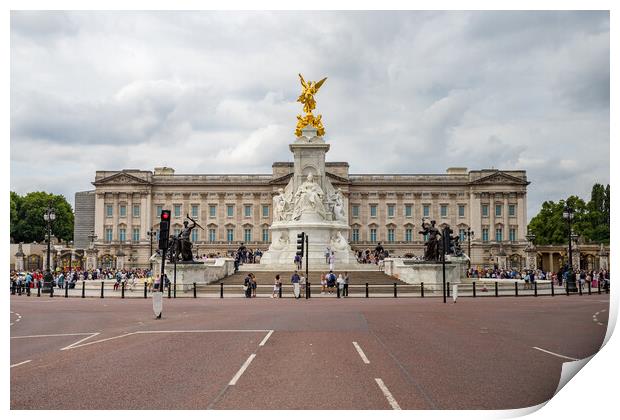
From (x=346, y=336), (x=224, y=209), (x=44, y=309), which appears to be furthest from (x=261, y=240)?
(x=346, y=336)

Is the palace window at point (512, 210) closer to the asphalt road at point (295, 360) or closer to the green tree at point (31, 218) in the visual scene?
the green tree at point (31, 218)

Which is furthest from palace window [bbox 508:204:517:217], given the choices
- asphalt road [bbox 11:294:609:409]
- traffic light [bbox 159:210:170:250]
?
traffic light [bbox 159:210:170:250]

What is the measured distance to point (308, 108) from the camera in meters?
57.7

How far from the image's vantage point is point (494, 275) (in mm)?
66812

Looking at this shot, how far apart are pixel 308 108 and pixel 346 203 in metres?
55.9

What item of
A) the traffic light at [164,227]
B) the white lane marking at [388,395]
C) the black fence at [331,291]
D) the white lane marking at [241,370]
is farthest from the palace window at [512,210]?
the white lane marking at [388,395]

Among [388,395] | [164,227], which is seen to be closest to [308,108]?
[164,227]

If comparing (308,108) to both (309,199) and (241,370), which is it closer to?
(309,199)

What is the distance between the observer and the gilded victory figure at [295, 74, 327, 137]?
57.0 metres

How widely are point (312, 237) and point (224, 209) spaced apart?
6531cm

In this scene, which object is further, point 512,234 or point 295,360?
point 512,234

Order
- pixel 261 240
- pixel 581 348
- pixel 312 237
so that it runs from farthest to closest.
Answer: pixel 261 240 < pixel 312 237 < pixel 581 348

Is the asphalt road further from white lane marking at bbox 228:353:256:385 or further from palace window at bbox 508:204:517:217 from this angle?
palace window at bbox 508:204:517:217

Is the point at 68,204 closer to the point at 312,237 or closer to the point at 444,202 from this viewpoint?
the point at 444,202
